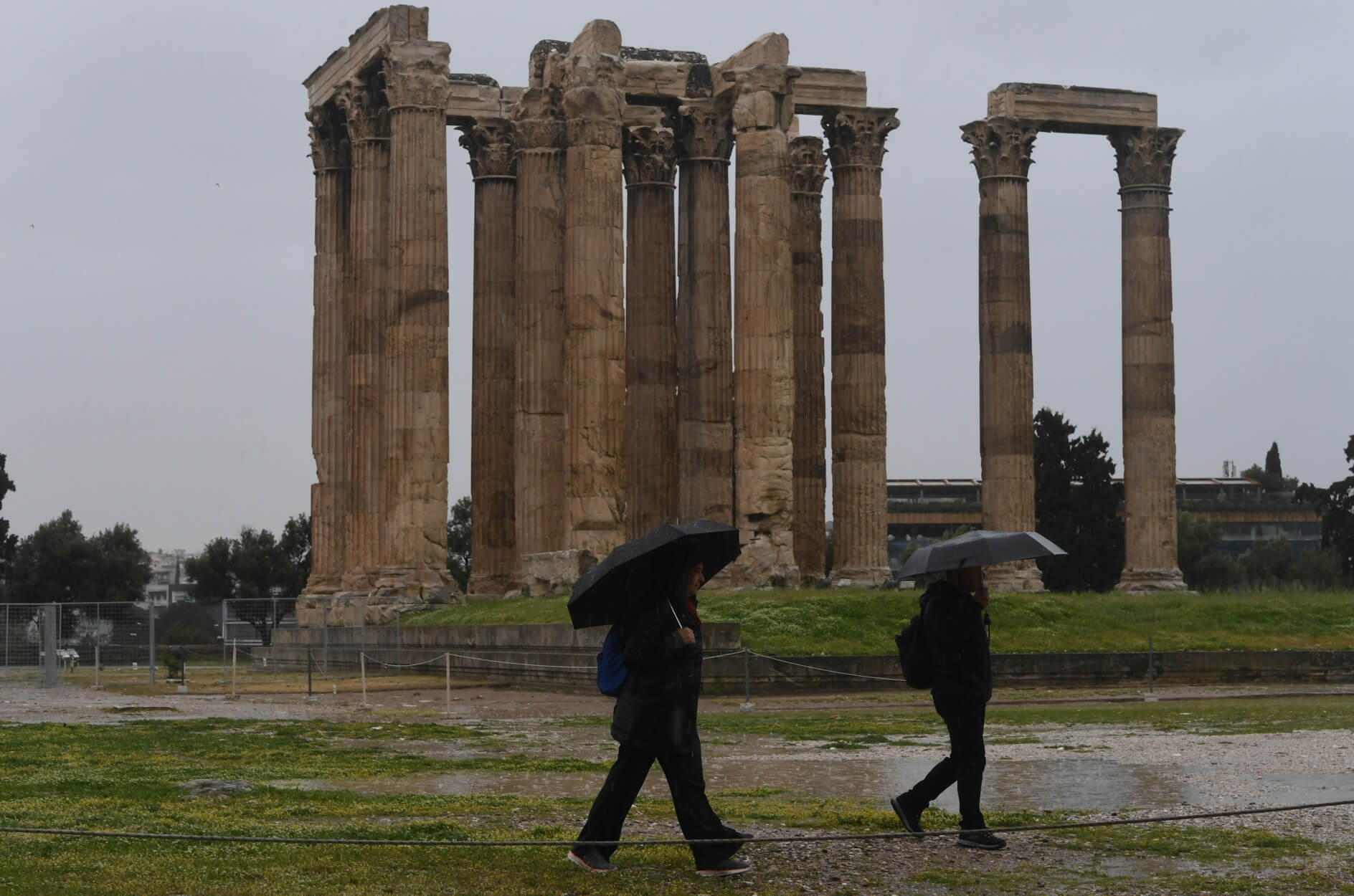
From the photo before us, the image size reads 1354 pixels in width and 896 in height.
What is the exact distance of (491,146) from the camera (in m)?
54.3

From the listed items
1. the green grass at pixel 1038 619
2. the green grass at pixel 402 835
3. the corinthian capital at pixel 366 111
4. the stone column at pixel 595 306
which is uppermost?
the corinthian capital at pixel 366 111

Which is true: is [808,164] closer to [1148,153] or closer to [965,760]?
[1148,153]

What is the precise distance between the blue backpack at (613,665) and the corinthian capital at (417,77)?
118 ft

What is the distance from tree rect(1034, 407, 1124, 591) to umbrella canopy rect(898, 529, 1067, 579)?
206ft

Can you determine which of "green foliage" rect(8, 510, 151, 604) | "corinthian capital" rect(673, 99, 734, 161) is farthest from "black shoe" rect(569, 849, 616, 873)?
"green foliage" rect(8, 510, 151, 604)

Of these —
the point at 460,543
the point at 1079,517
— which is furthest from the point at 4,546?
the point at 1079,517

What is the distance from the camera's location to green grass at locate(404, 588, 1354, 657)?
3962 cm

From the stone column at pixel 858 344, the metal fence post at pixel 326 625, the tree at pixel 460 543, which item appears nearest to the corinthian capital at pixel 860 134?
the stone column at pixel 858 344

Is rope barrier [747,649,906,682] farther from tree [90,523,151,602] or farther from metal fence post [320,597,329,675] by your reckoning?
tree [90,523,151,602]

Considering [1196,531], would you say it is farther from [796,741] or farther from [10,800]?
[10,800]

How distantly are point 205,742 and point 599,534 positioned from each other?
19.5 metres

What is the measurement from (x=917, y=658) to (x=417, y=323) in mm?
34164

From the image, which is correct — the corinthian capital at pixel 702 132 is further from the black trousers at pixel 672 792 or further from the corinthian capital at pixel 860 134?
the black trousers at pixel 672 792

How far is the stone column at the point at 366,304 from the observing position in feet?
167
